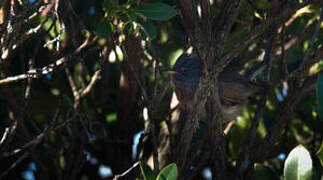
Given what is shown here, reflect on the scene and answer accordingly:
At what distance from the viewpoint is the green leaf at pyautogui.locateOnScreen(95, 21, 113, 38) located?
9.34 feet

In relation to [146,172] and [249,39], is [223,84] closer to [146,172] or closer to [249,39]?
[249,39]

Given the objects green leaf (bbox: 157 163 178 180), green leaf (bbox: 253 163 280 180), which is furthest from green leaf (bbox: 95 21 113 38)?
green leaf (bbox: 253 163 280 180)

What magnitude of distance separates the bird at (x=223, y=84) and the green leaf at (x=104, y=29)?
179 cm

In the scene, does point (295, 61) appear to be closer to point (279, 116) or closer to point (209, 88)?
point (279, 116)

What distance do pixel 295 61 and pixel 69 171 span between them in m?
2.98

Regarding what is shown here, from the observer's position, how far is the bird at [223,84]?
4.71 metres

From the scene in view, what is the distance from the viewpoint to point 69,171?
4.24m

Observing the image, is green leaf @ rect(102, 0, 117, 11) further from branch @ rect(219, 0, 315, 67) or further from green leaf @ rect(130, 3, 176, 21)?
branch @ rect(219, 0, 315, 67)

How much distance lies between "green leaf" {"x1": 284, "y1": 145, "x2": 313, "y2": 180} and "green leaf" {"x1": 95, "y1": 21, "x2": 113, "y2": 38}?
54.1 inches

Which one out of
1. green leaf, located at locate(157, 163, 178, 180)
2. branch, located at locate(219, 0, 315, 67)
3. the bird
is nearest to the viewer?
green leaf, located at locate(157, 163, 178, 180)

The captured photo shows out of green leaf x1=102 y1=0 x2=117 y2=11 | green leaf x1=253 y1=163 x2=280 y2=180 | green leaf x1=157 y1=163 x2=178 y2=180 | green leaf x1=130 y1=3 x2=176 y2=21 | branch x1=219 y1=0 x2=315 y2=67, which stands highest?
green leaf x1=102 y1=0 x2=117 y2=11

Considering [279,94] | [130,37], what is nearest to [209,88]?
[130,37]

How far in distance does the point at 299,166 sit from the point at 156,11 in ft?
4.28

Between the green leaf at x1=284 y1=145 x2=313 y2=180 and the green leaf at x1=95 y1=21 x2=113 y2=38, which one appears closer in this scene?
the green leaf at x1=284 y1=145 x2=313 y2=180
